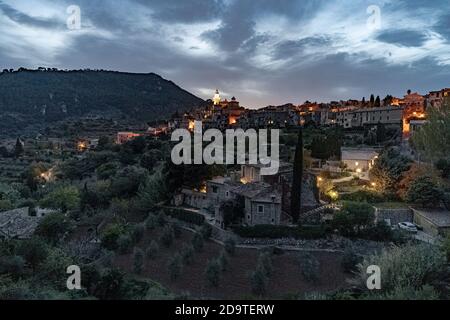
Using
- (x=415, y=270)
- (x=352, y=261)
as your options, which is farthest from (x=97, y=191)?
(x=415, y=270)

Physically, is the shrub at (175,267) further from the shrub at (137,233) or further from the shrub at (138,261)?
the shrub at (137,233)

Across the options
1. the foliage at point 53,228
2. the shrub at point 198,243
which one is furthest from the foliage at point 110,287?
the foliage at point 53,228

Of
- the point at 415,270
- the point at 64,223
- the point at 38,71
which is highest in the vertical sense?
the point at 38,71

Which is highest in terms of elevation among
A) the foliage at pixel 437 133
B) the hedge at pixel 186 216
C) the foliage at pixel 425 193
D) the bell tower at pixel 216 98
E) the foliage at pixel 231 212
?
the bell tower at pixel 216 98

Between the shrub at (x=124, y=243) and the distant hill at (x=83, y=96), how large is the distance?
74.0 meters

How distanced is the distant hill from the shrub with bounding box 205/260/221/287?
3182 inches

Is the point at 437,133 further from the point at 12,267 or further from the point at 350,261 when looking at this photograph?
the point at 12,267

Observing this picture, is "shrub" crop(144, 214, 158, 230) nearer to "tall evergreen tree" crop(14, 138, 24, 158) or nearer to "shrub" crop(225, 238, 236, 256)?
"shrub" crop(225, 238, 236, 256)

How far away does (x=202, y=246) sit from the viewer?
19.4 metres

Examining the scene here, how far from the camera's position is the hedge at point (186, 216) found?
21.9 m

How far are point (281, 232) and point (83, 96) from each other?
321 ft

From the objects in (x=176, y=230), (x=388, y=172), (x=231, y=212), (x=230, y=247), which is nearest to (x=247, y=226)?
(x=231, y=212)
